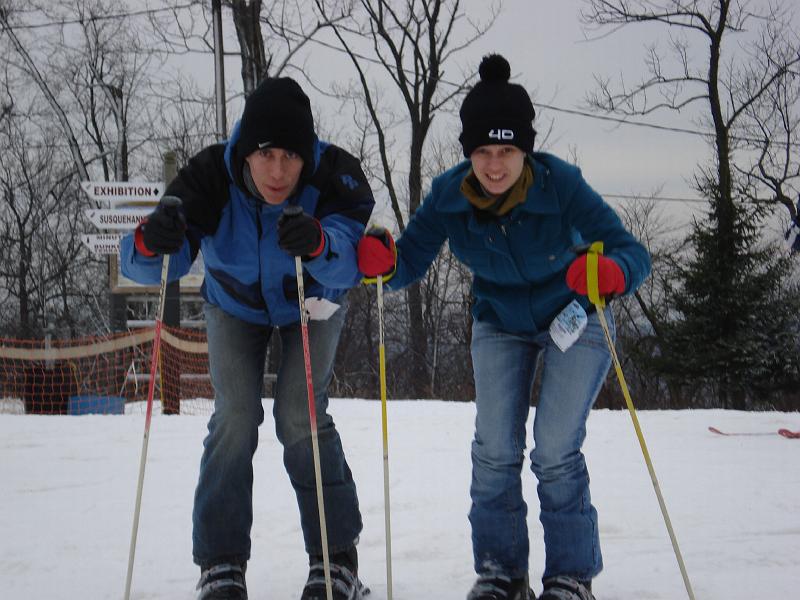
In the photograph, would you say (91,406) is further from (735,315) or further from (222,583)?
(735,315)

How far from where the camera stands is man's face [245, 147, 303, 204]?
2.44 metres

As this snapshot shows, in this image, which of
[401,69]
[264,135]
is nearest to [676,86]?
[401,69]

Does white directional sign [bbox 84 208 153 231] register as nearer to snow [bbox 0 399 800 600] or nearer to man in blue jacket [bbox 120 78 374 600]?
snow [bbox 0 399 800 600]

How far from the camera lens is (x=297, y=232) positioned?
2252mm

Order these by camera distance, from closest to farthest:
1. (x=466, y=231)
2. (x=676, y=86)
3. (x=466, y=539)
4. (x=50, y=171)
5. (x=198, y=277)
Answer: (x=466, y=231)
(x=466, y=539)
(x=198, y=277)
(x=676, y=86)
(x=50, y=171)

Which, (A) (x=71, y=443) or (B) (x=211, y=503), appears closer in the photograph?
(B) (x=211, y=503)

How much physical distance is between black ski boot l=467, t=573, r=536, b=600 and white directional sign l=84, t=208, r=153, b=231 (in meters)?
7.81

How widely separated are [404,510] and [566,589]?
59.0 inches

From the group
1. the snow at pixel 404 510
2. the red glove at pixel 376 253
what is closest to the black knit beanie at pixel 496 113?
the red glove at pixel 376 253

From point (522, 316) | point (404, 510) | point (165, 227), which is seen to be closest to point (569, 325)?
point (522, 316)

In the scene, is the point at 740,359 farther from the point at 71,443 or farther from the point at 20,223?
the point at 20,223

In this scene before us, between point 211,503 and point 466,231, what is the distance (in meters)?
1.16

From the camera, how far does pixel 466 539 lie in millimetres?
3320

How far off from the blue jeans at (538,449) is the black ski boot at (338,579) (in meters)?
0.39
